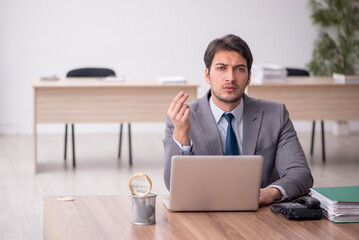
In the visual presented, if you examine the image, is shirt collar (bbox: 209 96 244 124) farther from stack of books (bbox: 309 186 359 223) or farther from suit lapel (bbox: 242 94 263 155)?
stack of books (bbox: 309 186 359 223)

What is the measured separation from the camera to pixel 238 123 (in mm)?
2564

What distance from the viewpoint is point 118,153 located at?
5.71 metres

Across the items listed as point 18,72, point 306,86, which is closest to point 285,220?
point 306,86

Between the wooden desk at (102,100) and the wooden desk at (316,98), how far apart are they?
0.80 metres

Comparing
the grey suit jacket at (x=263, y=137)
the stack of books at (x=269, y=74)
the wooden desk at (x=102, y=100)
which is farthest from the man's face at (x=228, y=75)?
the stack of books at (x=269, y=74)

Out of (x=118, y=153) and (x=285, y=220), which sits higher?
(x=285, y=220)

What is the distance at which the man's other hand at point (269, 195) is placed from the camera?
2145 millimetres

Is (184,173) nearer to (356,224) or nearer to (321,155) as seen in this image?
(356,224)

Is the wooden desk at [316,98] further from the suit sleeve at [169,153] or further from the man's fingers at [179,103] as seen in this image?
the man's fingers at [179,103]

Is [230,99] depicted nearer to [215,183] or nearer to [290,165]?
[290,165]

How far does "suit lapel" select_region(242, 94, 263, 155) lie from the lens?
250cm

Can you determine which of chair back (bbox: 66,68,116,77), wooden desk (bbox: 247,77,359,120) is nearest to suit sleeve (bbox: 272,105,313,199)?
wooden desk (bbox: 247,77,359,120)

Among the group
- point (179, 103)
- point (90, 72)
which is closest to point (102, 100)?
point (90, 72)

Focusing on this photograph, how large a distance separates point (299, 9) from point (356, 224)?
226 inches
